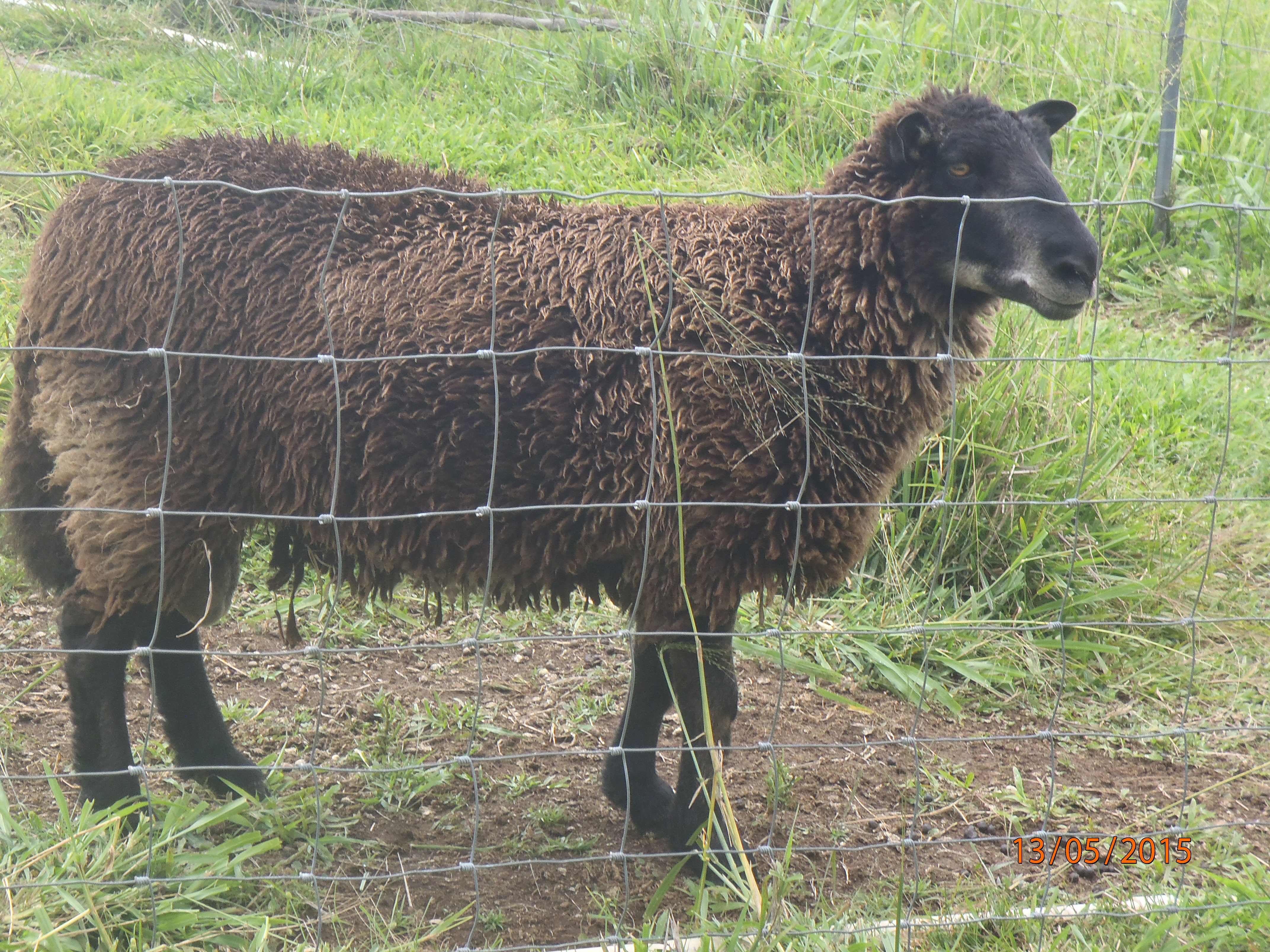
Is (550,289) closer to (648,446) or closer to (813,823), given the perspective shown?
(648,446)

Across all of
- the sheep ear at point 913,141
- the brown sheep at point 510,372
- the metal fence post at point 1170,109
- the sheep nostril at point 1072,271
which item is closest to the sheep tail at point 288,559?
the brown sheep at point 510,372

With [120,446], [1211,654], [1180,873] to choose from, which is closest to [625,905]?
[1180,873]

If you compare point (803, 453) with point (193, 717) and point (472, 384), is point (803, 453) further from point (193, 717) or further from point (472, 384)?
point (193, 717)

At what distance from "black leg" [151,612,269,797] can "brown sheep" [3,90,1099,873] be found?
0.24 meters

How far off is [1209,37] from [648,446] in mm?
A: 6390

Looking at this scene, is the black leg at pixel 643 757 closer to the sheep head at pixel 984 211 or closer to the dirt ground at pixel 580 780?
the dirt ground at pixel 580 780

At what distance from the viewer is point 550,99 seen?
21.3 ft

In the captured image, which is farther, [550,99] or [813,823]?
[550,99]

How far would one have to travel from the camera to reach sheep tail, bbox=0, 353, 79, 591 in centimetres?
304

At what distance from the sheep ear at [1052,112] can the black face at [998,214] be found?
0.18 metres

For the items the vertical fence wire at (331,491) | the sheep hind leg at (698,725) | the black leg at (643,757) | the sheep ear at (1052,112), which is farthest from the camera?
the black leg at (643,757)

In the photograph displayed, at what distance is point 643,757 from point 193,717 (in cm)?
133

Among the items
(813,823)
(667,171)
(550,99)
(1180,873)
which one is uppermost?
(550,99)

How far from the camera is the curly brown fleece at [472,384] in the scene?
2.74 m
